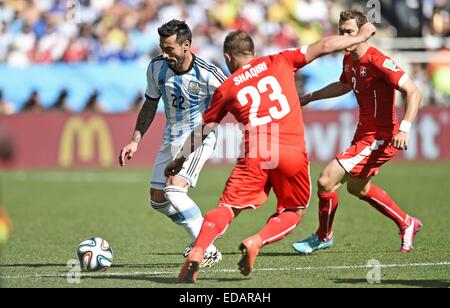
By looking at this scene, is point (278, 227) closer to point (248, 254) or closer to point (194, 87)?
point (248, 254)

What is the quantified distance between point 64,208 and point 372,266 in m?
7.83

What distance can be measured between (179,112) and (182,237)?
283 centimetres

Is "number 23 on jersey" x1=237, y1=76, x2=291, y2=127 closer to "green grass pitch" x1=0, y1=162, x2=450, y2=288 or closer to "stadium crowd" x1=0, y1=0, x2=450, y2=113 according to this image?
"green grass pitch" x1=0, y1=162, x2=450, y2=288

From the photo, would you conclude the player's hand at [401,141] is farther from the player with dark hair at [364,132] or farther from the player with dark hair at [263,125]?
the player with dark hair at [263,125]

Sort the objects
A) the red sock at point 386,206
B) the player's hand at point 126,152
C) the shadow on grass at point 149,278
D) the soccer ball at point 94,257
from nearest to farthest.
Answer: the shadow on grass at point 149,278
the soccer ball at point 94,257
the player's hand at point 126,152
the red sock at point 386,206

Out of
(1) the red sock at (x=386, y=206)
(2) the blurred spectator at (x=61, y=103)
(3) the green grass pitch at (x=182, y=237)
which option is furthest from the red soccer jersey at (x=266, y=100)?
(2) the blurred spectator at (x=61, y=103)

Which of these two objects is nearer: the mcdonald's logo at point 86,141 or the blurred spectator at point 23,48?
the mcdonald's logo at point 86,141

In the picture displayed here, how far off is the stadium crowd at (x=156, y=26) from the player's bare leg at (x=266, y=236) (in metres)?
15.4

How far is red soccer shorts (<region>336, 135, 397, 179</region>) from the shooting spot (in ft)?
33.7

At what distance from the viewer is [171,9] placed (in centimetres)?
2533

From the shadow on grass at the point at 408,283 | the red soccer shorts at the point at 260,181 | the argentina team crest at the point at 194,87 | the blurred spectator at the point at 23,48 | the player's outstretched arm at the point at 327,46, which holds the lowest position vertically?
the shadow on grass at the point at 408,283

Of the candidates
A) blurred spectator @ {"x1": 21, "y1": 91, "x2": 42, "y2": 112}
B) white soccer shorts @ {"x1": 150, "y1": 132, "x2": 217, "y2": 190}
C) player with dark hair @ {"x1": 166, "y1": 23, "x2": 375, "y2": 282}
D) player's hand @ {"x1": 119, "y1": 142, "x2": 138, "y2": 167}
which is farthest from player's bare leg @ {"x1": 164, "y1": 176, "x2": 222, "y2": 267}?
blurred spectator @ {"x1": 21, "y1": 91, "x2": 42, "y2": 112}

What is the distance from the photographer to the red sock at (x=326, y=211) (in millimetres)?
10484

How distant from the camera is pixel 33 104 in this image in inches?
912
